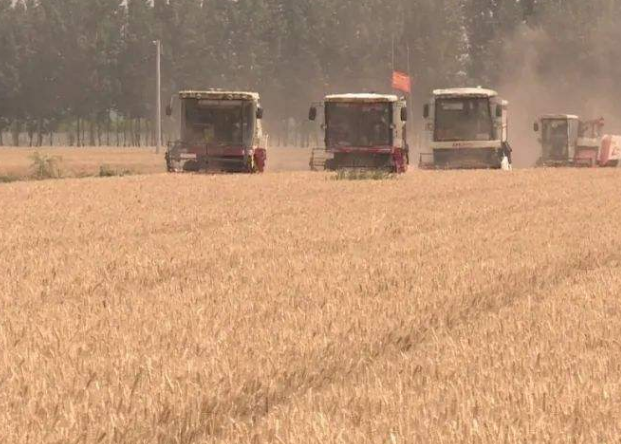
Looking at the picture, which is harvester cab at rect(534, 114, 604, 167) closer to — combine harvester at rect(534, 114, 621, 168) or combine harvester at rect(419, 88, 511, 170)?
combine harvester at rect(534, 114, 621, 168)

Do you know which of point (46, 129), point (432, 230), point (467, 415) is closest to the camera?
point (467, 415)

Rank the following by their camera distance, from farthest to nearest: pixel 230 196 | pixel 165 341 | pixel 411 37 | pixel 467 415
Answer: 1. pixel 411 37
2. pixel 230 196
3. pixel 165 341
4. pixel 467 415

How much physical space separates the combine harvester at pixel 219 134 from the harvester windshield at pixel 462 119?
673cm

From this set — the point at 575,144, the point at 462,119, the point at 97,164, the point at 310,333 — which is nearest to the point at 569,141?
the point at 575,144

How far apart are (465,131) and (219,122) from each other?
8561mm

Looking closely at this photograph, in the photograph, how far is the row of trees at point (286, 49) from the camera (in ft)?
309

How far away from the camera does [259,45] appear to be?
336 ft

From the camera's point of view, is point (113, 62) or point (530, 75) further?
point (113, 62)

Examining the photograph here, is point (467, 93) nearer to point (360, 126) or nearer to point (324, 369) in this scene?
point (360, 126)

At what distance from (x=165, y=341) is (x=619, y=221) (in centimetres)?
966

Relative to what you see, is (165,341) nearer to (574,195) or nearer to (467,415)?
(467,415)

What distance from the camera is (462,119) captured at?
37.2m

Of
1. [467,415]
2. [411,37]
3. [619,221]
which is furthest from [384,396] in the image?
[411,37]

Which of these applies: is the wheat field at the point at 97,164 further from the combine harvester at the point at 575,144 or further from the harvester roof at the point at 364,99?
the combine harvester at the point at 575,144
